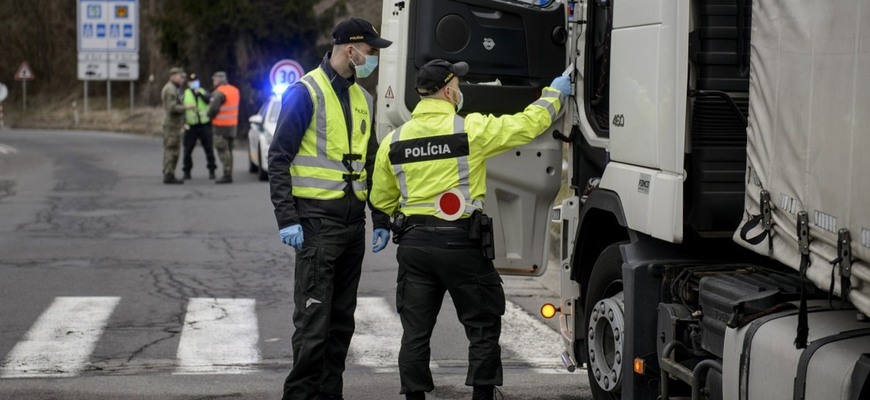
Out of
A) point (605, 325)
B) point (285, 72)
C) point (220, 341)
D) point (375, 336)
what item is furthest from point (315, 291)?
point (285, 72)

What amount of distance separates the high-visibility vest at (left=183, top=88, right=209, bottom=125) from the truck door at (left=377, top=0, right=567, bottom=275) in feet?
53.7

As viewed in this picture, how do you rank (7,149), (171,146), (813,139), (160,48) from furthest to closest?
(160,48)
(7,149)
(171,146)
(813,139)

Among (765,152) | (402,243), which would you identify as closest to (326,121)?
(402,243)

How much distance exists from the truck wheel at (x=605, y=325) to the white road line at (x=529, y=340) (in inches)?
84.0

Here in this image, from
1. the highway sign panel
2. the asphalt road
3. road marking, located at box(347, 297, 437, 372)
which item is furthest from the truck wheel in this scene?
the highway sign panel

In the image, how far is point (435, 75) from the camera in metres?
6.64

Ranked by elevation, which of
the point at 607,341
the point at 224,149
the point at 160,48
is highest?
the point at 160,48

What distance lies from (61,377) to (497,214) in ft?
8.88

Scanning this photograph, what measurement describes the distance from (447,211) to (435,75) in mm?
642

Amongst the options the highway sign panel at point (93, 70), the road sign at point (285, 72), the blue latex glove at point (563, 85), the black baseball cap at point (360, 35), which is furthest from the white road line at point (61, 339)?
the highway sign panel at point (93, 70)

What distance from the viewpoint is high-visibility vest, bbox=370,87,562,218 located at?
6.66 meters

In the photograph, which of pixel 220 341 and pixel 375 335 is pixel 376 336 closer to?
pixel 375 335

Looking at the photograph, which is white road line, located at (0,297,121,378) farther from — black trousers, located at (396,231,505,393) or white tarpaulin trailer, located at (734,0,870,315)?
white tarpaulin trailer, located at (734,0,870,315)

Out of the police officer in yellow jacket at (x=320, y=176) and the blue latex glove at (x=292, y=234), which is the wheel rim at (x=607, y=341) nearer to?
the police officer in yellow jacket at (x=320, y=176)
